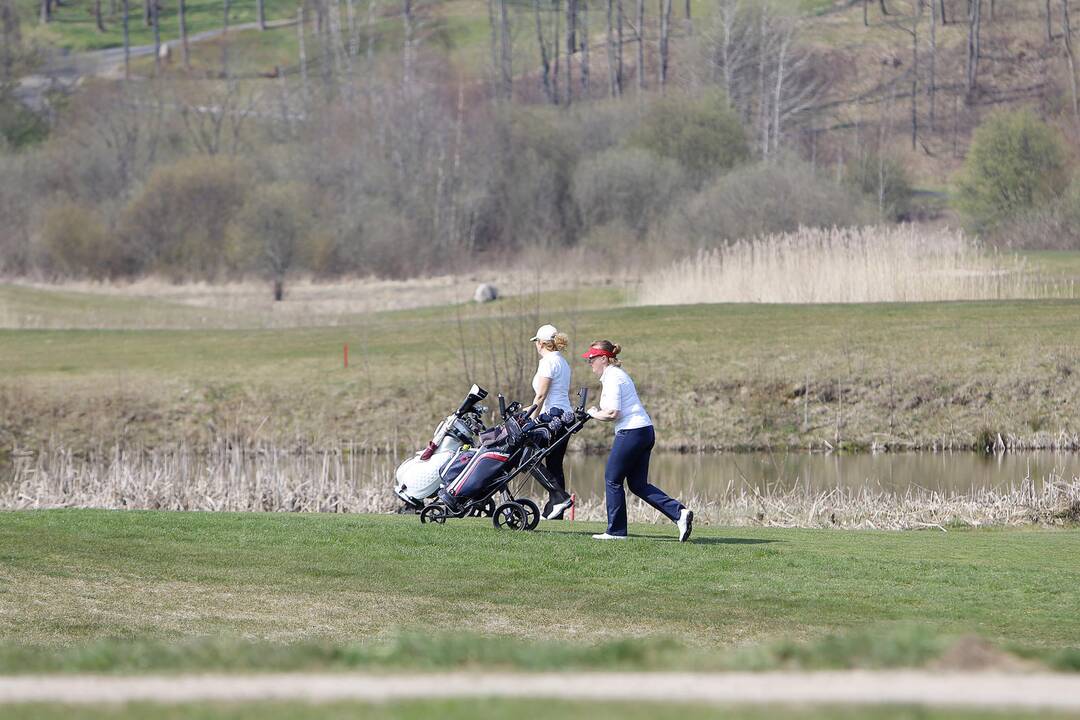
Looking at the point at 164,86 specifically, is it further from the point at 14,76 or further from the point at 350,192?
the point at 350,192

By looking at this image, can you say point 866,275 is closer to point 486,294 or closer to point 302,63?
point 486,294

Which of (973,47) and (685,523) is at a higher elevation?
(973,47)

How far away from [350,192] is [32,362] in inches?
1530

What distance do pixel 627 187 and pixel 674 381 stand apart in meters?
38.1

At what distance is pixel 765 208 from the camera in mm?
60625

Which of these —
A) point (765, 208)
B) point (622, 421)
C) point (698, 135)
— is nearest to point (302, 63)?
point (698, 135)

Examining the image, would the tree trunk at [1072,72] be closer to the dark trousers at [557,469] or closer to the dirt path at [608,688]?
the dark trousers at [557,469]

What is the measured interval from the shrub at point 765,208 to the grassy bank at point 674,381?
21.1 metres

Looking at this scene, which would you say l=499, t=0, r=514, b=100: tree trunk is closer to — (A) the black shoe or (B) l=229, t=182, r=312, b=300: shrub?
(B) l=229, t=182, r=312, b=300: shrub

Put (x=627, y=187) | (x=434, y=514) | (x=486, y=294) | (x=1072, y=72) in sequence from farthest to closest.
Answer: (x=1072, y=72), (x=627, y=187), (x=486, y=294), (x=434, y=514)

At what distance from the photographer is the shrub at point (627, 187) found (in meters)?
69.4

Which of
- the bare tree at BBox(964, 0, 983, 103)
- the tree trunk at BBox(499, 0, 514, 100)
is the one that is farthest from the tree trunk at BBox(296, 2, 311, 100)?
the bare tree at BBox(964, 0, 983, 103)

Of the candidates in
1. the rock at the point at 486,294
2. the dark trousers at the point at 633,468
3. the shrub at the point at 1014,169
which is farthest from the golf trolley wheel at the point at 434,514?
the shrub at the point at 1014,169

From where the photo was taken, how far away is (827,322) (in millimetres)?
37438
